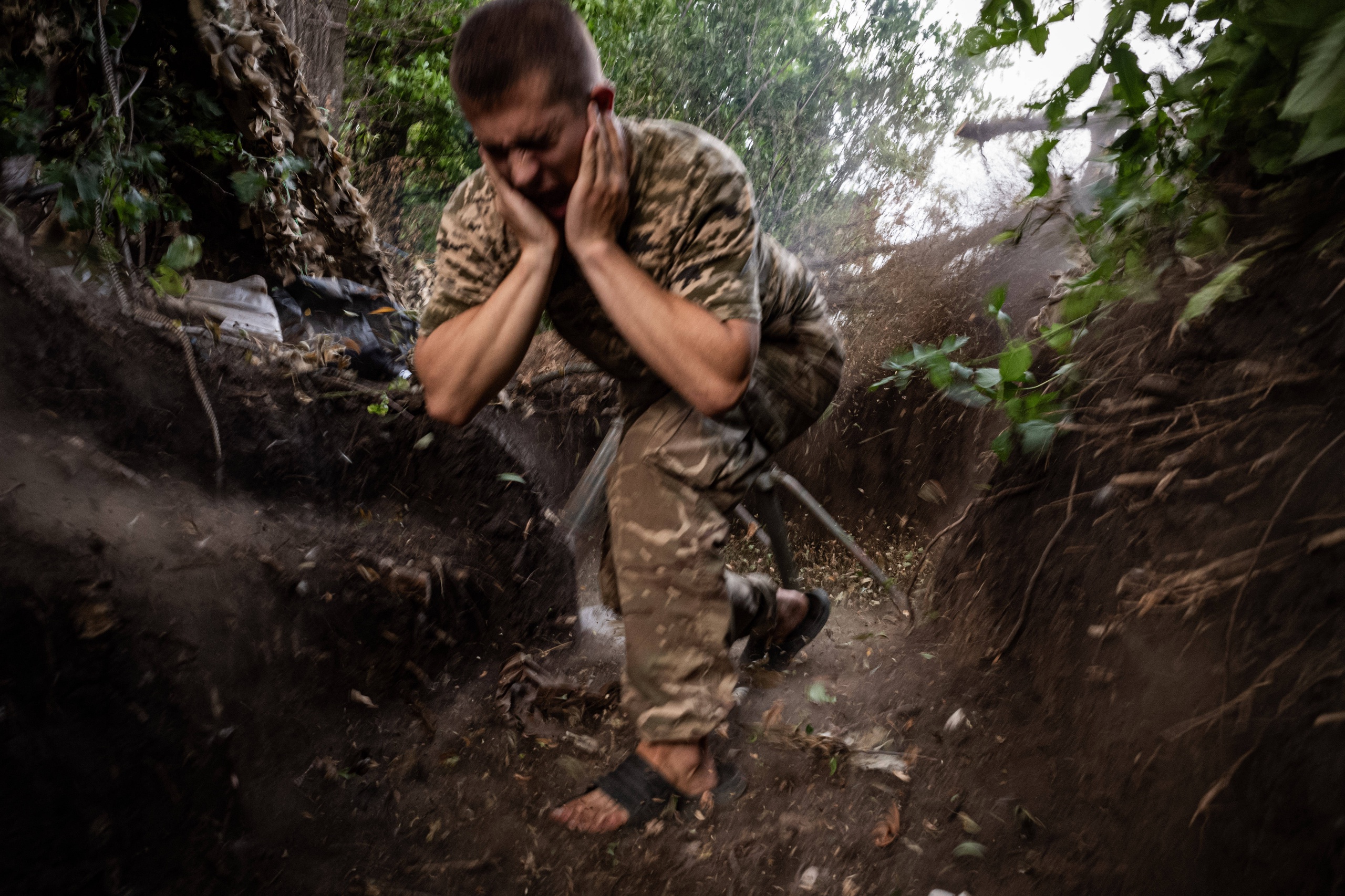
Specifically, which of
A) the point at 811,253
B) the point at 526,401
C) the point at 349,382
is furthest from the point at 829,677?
the point at 811,253

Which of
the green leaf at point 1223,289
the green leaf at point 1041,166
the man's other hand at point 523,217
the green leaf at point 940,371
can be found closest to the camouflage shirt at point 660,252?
the man's other hand at point 523,217

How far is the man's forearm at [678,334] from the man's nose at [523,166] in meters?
0.22

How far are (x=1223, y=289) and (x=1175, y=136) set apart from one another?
2.00 feet

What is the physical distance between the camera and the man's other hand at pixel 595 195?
5.21 ft

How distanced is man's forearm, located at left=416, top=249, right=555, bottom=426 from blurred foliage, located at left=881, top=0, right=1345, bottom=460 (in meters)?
1.19

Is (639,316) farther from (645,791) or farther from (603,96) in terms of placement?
(645,791)

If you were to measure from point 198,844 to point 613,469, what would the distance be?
48.7 inches

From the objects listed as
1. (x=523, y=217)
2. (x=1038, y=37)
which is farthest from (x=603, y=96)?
(x=1038, y=37)

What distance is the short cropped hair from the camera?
4.98 ft

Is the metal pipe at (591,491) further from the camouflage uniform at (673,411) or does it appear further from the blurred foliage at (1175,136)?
the blurred foliage at (1175,136)

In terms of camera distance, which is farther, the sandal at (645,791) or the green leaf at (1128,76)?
the sandal at (645,791)

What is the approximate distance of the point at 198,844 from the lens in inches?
58.4

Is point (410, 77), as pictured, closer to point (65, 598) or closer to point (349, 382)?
point (349, 382)

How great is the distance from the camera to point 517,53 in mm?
1516
